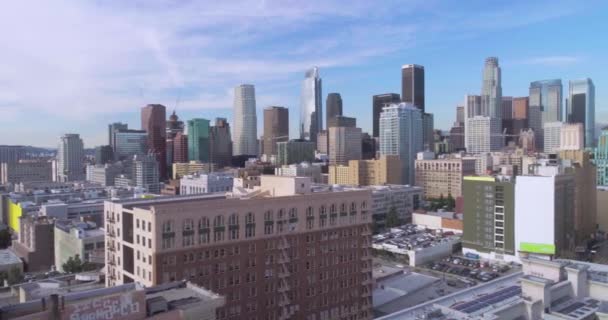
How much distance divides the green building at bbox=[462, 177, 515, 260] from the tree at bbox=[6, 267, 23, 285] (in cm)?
5760

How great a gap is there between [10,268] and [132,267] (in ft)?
107

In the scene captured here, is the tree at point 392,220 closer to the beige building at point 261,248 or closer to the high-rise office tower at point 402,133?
the beige building at point 261,248

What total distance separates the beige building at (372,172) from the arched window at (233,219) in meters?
95.4

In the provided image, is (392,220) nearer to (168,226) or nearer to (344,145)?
(168,226)

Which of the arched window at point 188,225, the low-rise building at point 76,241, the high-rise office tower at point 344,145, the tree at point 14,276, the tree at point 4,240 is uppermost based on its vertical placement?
the high-rise office tower at point 344,145

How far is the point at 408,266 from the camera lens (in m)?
66.0

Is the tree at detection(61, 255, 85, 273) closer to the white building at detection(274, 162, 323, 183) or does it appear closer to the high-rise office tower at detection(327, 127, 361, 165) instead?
the white building at detection(274, 162, 323, 183)

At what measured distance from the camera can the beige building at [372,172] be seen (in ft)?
410

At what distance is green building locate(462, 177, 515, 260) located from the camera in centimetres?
6588

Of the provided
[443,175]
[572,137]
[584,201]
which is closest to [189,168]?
[443,175]

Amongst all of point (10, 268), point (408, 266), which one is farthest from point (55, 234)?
point (408, 266)

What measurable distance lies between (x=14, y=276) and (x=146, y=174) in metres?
91.2

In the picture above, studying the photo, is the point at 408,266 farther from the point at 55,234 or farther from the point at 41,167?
the point at 41,167

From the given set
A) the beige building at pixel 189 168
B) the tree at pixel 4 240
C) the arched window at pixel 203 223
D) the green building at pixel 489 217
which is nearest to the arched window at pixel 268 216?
the arched window at pixel 203 223
